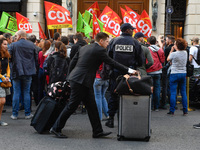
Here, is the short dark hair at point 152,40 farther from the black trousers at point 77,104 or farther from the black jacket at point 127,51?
the black trousers at point 77,104

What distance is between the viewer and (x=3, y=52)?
7398 millimetres

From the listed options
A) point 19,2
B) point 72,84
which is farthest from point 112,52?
point 19,2

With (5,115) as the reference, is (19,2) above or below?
above

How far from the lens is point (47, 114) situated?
6680mm

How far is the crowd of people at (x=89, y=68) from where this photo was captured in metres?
6.23

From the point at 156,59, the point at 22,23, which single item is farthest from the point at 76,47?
the point at 22,23

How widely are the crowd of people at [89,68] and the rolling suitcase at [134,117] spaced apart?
0.47 meters

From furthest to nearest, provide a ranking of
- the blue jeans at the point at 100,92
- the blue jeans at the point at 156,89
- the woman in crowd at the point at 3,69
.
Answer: the blue jeans at the point at 156,89
the blue jeans at the point at 100,92
the woman in crowd at the point at 3,69

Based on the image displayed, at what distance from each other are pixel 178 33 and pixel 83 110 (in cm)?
1096

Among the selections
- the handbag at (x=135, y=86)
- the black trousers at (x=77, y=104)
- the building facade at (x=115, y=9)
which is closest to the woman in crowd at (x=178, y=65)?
the handbag at (x=135, y=86)

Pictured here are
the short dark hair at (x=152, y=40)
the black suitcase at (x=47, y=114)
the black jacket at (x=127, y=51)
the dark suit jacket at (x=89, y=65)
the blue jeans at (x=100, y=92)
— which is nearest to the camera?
the dark suit jacket at (x=89, y=65)

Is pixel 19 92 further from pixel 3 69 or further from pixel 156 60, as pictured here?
pixel 156 60

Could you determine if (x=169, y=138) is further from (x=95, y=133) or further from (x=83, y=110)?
(x=83, y=110)

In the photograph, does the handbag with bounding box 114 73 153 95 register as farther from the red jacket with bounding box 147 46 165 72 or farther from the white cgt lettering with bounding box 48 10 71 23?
the white cgt lettering with bounding box 48 10 71 23
